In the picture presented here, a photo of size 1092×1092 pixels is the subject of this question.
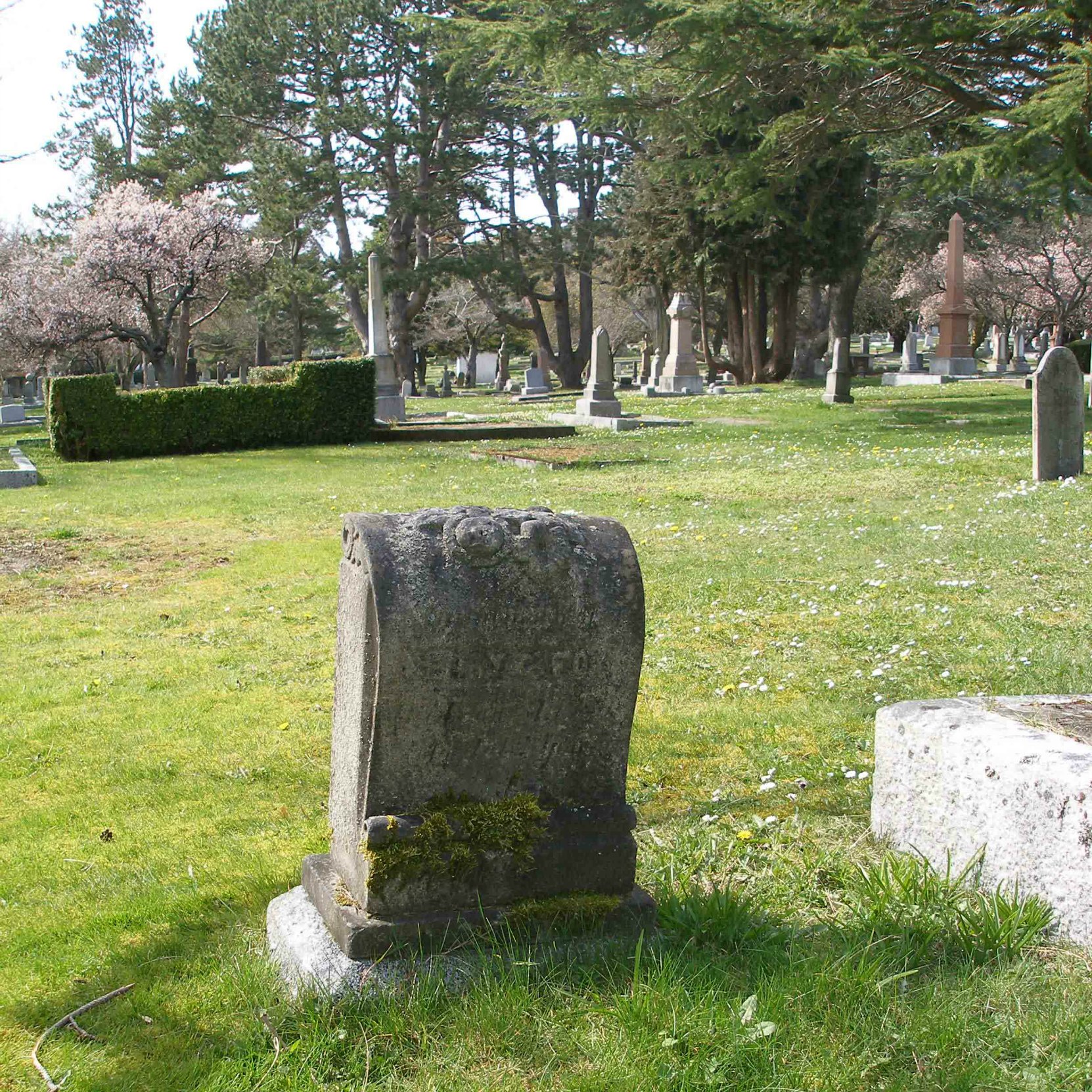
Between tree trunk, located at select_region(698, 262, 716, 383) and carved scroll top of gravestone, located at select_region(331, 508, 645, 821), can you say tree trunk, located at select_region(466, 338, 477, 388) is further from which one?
carved scroll top of gravestone, located at select_region(331, 508, 645, 821)

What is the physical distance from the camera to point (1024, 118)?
611 inches

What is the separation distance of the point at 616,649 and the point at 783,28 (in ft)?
53.1

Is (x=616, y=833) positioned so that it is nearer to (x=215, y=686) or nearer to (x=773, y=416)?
(x=215, y=686)

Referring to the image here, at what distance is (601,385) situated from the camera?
25094 millimetres

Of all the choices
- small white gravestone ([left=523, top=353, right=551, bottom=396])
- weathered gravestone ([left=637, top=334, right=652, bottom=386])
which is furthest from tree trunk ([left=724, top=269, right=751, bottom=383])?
small white gravestone ([left=523, top=353, right=551, bottom=396])

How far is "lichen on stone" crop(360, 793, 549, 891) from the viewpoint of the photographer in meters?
2.75

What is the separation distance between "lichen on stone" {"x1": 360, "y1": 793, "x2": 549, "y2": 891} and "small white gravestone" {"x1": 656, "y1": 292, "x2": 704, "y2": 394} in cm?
3185

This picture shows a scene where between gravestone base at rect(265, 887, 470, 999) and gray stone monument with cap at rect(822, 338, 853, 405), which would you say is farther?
gray stone monument with cap at rect(822, 338, 853, 405)

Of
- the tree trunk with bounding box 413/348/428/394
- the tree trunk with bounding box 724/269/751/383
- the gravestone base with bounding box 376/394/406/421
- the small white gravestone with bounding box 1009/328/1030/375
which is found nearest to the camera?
the gravestone base with bounding box 376/394/406/421

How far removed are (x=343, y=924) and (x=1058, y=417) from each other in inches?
434

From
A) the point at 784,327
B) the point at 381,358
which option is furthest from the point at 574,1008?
the point at 784,327

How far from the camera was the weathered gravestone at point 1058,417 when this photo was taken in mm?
11602

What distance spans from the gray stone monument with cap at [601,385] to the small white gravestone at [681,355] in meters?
9.22

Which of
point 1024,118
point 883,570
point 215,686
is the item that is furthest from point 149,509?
point 1024,118
